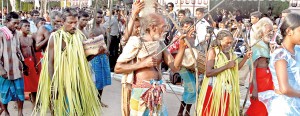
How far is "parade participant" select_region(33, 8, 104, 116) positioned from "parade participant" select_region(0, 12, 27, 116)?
3.81 feet

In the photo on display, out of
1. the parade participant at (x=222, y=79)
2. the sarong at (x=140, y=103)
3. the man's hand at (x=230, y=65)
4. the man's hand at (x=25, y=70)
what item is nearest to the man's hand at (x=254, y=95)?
the parade participant at (x=222, y=79)

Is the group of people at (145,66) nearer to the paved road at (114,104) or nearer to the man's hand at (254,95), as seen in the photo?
the man's hand at (254,95)

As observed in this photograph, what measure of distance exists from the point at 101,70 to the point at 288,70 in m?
4.19

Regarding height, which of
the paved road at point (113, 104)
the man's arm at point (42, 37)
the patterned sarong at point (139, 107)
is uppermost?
the man's arm at point (42, 37)

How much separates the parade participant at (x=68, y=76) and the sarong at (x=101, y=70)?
6.37ft

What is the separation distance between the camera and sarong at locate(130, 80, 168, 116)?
12.9ft

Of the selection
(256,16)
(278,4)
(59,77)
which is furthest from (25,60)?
(278,4)

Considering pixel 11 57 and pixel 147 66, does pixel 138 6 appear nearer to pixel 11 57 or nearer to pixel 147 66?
pixel 147 66

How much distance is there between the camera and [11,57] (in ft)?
19.3

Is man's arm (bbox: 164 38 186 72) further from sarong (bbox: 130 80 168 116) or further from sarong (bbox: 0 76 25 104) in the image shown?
sarong (bbox: 0 76 25 104)

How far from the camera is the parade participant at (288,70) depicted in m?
3.03

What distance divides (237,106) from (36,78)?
10.6 feet

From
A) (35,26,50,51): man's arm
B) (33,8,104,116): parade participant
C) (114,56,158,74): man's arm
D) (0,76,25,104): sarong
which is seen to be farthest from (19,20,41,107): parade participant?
(114,56,158,74): man's arm

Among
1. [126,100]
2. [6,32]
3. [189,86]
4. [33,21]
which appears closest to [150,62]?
[126,100]
